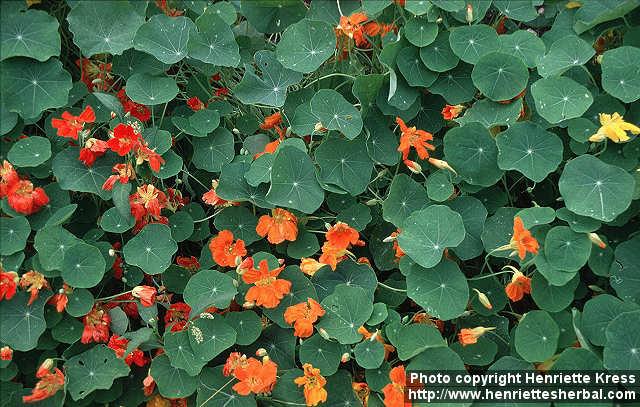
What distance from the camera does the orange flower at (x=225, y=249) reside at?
2.17 meters

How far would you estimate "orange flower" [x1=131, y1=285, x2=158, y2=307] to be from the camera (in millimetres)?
2146

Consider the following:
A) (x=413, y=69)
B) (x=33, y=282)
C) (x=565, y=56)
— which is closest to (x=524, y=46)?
(x=565, y=56)

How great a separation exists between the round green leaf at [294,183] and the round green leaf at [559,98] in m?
0.81

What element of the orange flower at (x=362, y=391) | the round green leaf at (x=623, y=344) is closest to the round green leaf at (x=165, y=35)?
the orange flower at (x=362, y=391)

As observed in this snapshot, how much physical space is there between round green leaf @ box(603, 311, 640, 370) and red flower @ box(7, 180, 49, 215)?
190 cm

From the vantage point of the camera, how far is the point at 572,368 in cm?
192

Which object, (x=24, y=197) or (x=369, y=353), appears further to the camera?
(x=24, y=197)

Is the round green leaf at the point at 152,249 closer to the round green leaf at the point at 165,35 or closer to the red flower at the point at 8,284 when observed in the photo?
the red flower at the point at 8,284

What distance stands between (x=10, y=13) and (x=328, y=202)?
1.43 m

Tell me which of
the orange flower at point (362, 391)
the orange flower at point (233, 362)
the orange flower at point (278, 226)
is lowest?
the orange flower at point (362, 391)

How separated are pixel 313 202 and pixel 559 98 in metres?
0.92

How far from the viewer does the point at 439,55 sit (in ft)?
8.10

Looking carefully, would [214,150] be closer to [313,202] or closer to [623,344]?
[313,202]

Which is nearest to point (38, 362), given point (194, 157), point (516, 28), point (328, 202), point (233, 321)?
point (233, 321)
